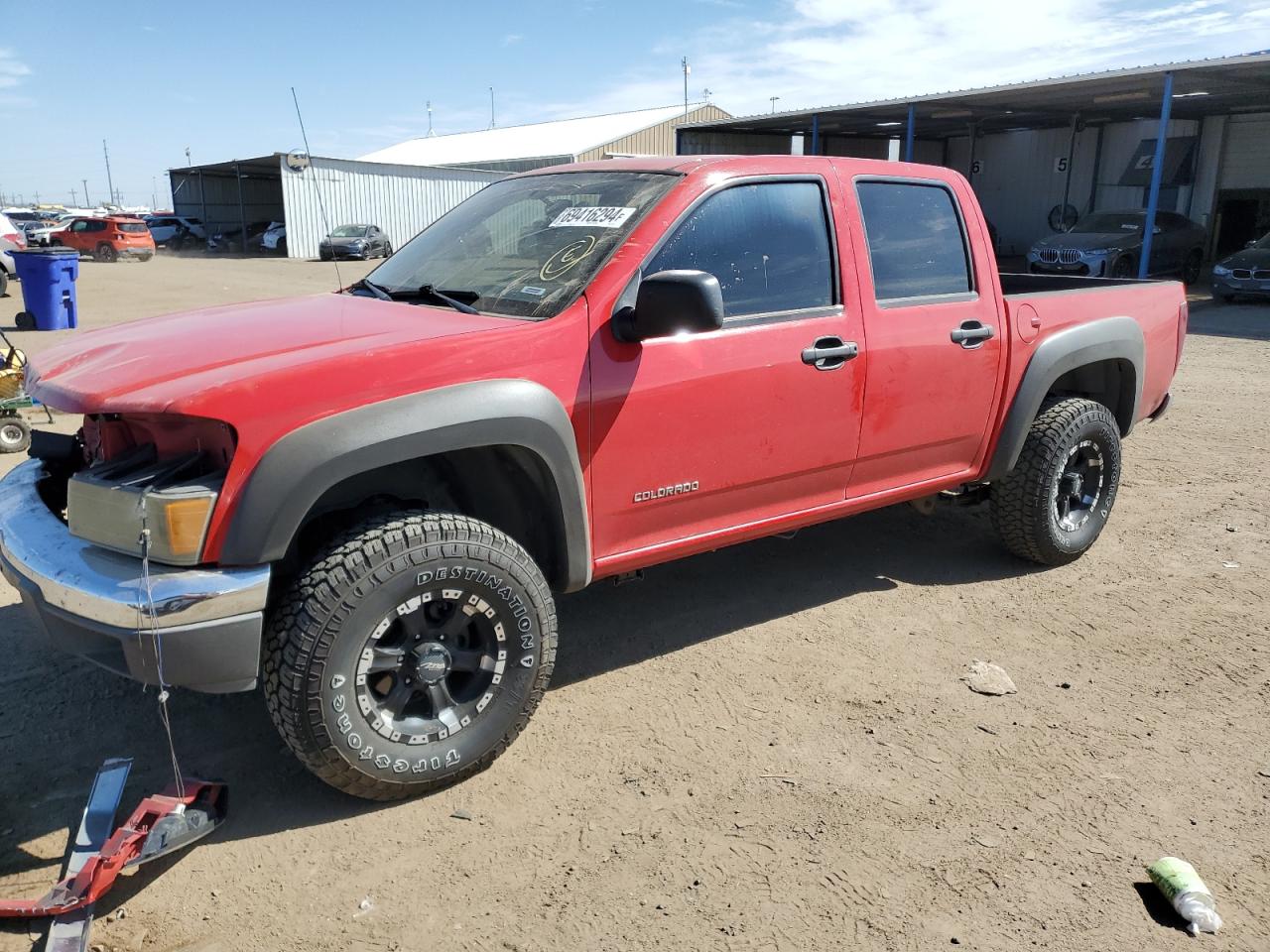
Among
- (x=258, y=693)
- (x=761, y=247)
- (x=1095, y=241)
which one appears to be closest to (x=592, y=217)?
(x=761, y=247)

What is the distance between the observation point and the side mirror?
9.77ft

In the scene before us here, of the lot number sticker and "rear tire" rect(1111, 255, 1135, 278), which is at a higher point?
the lot number sticker

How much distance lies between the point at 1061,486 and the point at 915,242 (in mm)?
1556

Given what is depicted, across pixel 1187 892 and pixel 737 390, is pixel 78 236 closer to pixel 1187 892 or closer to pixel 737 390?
pixel 737 390

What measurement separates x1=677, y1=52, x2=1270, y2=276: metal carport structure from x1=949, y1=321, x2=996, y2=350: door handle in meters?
16.4

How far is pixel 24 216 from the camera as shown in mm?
51656

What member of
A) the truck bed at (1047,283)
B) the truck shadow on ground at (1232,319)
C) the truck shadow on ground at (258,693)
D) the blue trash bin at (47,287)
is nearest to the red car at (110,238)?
the blue trash bin at (47,287)

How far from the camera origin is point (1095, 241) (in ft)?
63.8

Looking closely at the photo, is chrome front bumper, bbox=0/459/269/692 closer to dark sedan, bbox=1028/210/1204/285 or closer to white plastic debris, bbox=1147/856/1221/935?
white plastic debris, bbox=1147/856/1221/935

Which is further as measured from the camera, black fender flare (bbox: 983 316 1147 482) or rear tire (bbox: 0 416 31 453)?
rear tire (bbox: 0 416 31 453)

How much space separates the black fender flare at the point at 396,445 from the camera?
102 inches

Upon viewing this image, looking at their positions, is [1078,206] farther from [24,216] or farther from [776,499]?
[24,216]

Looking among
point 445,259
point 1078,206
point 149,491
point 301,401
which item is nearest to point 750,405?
point 445,259

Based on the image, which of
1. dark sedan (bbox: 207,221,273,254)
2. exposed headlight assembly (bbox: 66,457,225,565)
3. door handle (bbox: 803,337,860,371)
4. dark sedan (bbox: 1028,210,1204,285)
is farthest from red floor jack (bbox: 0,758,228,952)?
dark sedan (bbox: 207,221,273,254)
